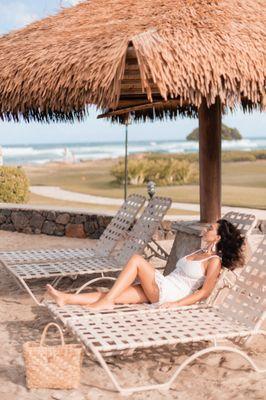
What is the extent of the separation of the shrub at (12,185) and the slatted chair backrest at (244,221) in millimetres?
7242

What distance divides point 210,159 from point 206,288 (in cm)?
180

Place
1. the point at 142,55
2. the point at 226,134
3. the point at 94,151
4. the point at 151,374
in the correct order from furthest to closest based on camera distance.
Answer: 1. the point at 94,151
2. the point at 226,134
3. the point at 142,55
4. the point at 151,374

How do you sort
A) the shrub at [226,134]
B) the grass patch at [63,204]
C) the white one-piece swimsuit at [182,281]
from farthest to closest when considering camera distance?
the shrub at [226,134], the grass patch at [63,204], the white one-piece swimsuit at [182,281]

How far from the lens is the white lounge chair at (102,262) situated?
5820 millimetres

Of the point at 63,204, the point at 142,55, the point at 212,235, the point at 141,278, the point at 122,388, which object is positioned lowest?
the point at 63,204

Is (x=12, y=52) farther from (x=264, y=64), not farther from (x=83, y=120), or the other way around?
(x=264, y=64)

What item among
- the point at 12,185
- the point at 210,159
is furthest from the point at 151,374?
the point at 12,185

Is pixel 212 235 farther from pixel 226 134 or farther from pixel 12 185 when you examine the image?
pixel 226 134

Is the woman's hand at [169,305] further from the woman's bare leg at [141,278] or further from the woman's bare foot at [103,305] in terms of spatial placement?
the woman's bare foot at [103,305]

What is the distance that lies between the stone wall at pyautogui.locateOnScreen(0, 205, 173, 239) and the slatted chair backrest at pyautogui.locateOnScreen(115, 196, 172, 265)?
2.99 meters

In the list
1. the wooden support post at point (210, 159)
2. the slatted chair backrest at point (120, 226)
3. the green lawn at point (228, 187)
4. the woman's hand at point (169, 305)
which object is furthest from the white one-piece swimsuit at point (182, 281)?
the green lawn at point (228, 187)

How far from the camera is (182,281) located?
4789mm

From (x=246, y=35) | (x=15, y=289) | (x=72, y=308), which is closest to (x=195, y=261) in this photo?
(x=72, y=308)

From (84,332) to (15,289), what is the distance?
2646mm
